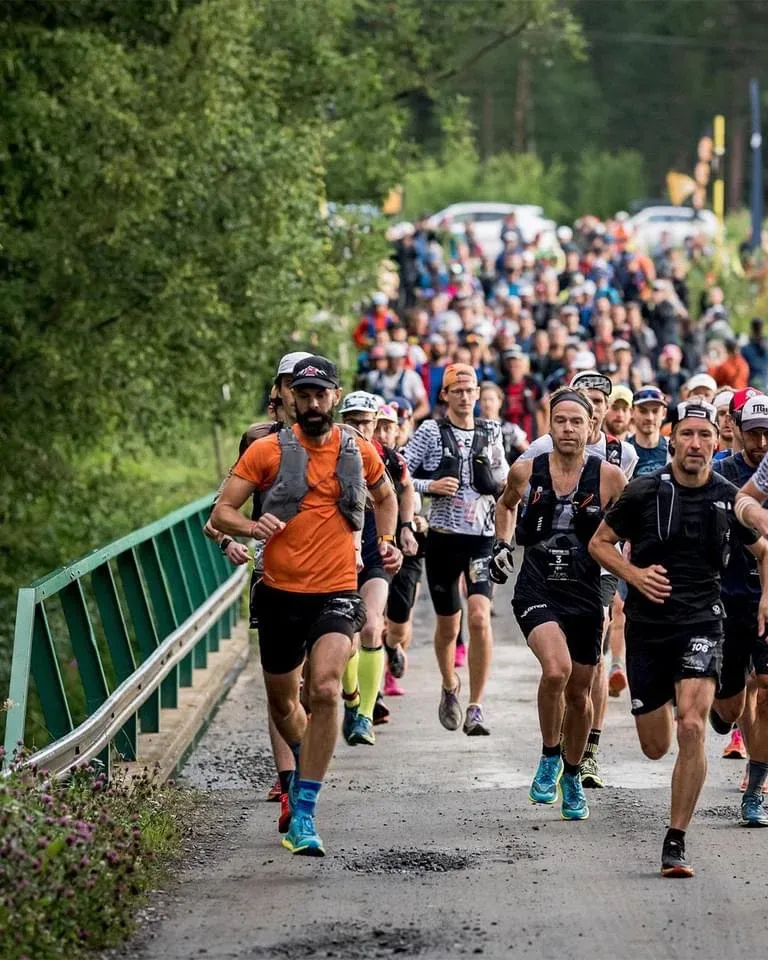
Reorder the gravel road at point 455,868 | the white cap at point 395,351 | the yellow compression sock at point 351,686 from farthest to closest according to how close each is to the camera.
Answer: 1. the white cap at point 395,351
2. the yellow compression sock at point 351,686
3. the gravel road at point 455,868

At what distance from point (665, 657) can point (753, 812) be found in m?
1.28

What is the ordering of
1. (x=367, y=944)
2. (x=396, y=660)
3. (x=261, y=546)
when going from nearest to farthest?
(x=367, y=944) < (x=261, y=546) < (x=396, y=660)

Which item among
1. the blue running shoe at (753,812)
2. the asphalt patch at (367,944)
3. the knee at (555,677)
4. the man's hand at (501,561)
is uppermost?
the man's hand at (501,561)

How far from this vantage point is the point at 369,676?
12.5 metres

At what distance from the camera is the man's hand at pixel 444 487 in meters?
13.0

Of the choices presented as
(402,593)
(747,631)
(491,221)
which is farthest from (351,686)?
(491,221)

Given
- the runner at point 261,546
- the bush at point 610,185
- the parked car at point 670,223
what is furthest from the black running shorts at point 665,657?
the bush at point 610,185

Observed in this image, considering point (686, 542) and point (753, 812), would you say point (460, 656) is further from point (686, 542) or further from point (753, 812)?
point (686, 542)

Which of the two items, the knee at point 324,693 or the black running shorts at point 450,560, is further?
the black running shorts at point 450,560

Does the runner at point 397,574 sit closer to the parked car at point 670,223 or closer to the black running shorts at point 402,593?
the black running shorts at point 402,593

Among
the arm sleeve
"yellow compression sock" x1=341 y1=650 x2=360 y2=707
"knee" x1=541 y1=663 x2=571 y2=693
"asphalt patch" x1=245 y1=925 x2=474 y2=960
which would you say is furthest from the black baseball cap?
"yellow compression sock" x1=341 y1=650 x2=360 y2=707

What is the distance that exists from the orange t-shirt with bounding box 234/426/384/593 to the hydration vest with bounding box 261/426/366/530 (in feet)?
0.07

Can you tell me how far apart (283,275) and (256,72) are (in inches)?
80.8

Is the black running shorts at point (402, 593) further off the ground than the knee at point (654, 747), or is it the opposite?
the knee at point (654, 747)
